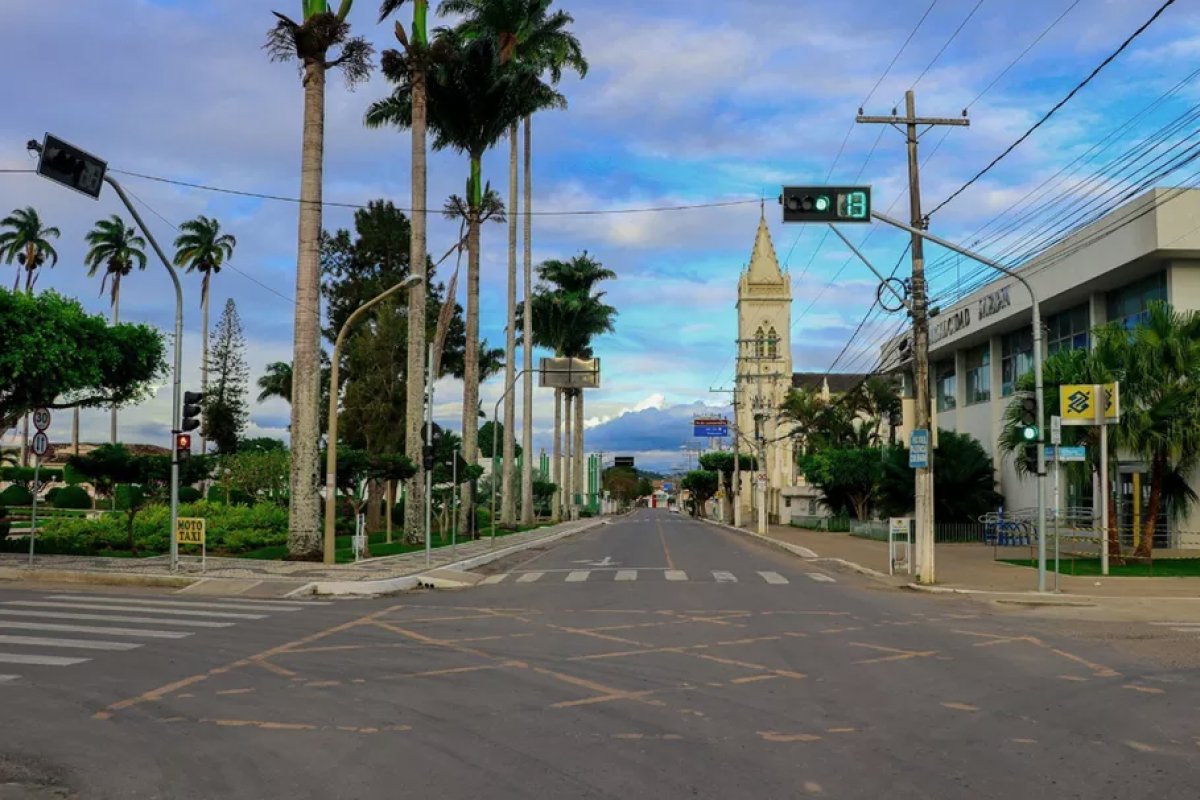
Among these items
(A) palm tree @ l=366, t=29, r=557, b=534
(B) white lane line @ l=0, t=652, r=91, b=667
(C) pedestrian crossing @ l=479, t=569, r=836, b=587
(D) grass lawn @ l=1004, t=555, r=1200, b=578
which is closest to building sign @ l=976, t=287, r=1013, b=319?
(D) grass lawn @ l=1004, t=555, r=1200, b=578

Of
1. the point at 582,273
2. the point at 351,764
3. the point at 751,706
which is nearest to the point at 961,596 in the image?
the point at 751,706

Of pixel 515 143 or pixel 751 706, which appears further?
pixel 515 143

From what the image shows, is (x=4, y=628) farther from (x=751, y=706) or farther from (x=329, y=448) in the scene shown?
(x=329, y=448)

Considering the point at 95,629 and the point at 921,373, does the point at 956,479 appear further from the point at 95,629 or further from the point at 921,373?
the point at 95,629

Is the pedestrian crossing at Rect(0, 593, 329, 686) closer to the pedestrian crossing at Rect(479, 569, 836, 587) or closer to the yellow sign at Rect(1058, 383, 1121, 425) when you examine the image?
the pedestrian crossing at Rect(479, 569, 836, 587)

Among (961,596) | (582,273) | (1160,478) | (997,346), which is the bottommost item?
(961,596)

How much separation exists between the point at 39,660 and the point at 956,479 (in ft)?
141

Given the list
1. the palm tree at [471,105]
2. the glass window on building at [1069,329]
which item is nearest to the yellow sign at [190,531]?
the palm tree at [471,105]

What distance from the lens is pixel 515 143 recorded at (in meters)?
54.4

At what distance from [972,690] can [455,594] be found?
12587 millimetres

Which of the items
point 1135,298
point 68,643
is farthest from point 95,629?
point 1135,298

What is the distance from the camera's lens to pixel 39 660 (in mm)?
11211

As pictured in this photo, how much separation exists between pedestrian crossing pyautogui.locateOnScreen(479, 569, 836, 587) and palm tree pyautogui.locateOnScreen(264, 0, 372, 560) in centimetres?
531

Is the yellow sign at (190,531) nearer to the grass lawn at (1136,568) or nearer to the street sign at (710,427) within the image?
the grass lawn at (1136,568)
